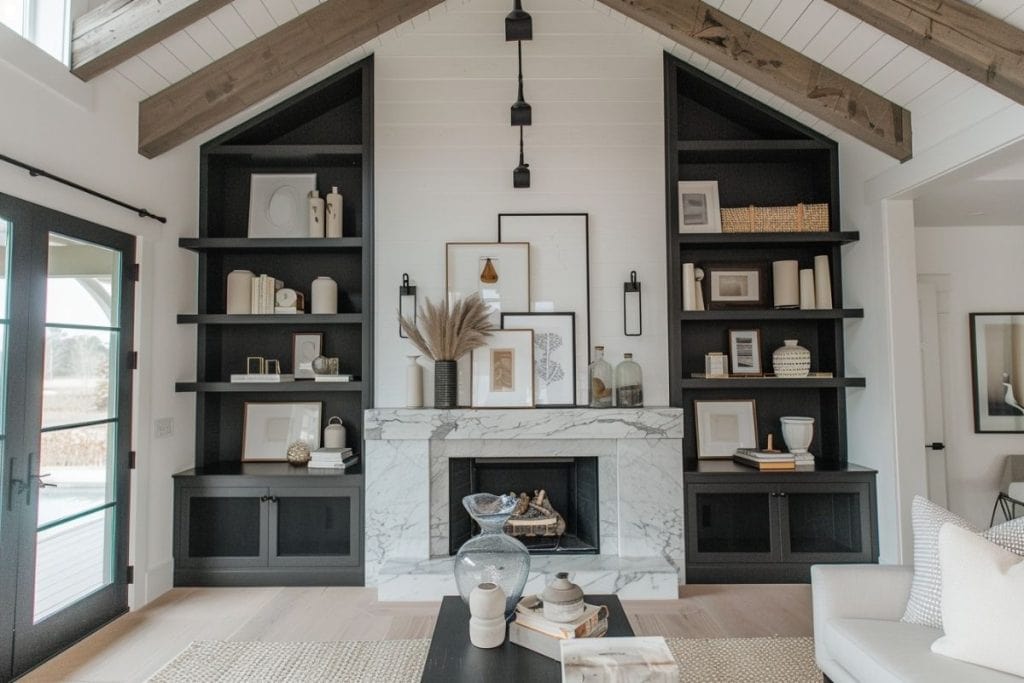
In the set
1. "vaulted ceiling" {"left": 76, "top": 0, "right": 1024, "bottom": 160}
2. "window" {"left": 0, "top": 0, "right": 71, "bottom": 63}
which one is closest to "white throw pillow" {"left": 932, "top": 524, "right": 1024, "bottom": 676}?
"vaulted ceiling" {"left": 76, "top": 0, "right": 1024, "bottom": 160}

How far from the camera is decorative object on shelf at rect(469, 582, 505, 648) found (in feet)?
6.75

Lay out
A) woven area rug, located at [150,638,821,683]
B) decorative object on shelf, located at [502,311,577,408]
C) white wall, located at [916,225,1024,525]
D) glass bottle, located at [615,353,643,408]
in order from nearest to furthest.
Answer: woven area rug, located at [150,638,821,683]
glass bottle, located at [615,353,643,408]
decorative object on shelf, located at [502,311,577,408]
white wall, located at [916,225,1024,525]

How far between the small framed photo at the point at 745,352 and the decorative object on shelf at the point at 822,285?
465 millimetres

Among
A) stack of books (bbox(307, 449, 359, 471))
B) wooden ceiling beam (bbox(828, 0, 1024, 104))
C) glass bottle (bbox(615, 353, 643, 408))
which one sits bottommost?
stack of books (bbox(307, 449, 359, 471))

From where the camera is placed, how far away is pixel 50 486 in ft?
9.37

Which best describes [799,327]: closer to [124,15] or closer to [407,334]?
[407,334]

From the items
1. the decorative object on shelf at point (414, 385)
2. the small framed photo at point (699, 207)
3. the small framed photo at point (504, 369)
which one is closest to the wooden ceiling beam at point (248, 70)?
the decorative object on shelf at point (414, 385)

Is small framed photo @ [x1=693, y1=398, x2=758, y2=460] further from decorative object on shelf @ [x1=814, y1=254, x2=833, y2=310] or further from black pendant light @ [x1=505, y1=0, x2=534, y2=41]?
black pendant light @ [x1=505, y1=0, x2=534, y2=41]

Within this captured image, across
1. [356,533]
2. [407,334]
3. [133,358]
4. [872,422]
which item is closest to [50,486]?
[133,358]

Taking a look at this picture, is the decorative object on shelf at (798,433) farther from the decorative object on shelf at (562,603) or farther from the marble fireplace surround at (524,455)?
the decorative object on shelf at (562,603)

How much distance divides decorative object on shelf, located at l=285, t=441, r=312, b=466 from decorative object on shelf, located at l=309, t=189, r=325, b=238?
59.1 inches

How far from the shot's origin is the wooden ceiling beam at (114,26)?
293cm

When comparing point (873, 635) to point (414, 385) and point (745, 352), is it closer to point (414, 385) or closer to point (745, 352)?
point (745, 352)

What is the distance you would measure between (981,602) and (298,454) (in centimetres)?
375
